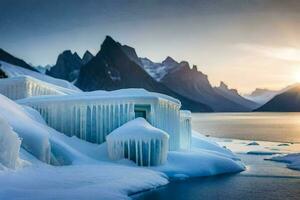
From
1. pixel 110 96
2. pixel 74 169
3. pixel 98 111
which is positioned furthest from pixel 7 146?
pixel 110 96

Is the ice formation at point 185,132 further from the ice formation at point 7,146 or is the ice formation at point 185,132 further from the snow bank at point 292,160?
the ice formation at point 7,146

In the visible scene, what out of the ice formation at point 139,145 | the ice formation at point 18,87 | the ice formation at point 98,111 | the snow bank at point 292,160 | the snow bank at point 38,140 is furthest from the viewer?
the ice formation at point 18,87

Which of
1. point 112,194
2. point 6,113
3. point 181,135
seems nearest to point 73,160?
point 6,113

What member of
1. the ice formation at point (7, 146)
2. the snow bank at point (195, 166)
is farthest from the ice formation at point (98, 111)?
the ice formation at point (7, 146)

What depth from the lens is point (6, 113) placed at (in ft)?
148

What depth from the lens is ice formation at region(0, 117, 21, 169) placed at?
35281 millimetres

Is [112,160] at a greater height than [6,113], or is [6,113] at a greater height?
[6,113]

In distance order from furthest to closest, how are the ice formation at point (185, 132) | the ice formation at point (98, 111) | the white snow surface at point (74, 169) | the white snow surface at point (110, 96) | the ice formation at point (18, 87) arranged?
the ice formation at point (18, 87)
the ice formation at point (185, 132)
the white snow surface at point (110, 96)
the ice formation at point (98, 111)
the white snow surface at point (74, 169)

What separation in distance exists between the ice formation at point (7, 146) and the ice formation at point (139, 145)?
512 inches

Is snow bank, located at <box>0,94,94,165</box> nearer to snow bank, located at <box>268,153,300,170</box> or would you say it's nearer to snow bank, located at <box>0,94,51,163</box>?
snow bank, located at <box>0,94,51,163</box>

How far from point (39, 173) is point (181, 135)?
31.0 metres

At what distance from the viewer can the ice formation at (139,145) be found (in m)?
46.6

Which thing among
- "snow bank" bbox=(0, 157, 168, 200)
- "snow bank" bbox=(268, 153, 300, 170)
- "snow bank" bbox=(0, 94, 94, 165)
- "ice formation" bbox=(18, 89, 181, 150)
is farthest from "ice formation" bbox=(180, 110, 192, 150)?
"snow bank" bbox=(0, 157, 168, 200)

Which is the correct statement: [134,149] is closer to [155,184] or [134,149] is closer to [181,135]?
[155,184]
